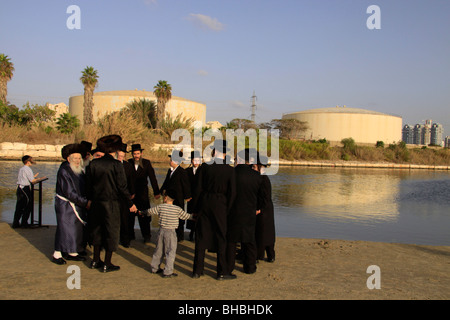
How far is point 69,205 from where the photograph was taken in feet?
19.9

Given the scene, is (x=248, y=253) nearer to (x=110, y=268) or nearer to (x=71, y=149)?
(x=110, y=268)

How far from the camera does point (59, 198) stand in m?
6.04

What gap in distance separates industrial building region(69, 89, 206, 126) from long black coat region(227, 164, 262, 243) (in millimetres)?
61037

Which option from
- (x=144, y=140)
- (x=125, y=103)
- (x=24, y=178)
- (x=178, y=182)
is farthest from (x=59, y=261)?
(x=125, y=103)

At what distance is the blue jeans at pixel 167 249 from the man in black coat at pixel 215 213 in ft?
1.07

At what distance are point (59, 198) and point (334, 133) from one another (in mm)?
87684

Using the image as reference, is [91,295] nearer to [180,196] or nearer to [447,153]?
[180,196]

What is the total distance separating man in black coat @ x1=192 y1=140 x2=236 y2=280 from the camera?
18.5 feet

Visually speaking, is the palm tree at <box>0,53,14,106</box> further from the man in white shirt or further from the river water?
the man in white shirt

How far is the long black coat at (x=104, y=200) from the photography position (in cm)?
569

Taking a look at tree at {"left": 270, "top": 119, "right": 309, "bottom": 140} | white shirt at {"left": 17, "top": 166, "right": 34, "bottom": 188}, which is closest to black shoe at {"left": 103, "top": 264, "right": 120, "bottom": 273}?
white shirt at {"left": 17, "top": 166, "right": 34, "bottom": 188}

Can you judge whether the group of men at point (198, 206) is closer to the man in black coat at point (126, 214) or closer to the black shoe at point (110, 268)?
the black shoe at point (110, 268)

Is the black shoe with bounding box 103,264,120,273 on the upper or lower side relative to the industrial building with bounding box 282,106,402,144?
lower

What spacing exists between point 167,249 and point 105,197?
1.16 metres
